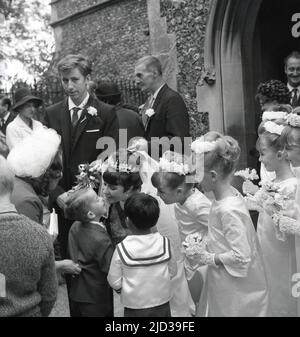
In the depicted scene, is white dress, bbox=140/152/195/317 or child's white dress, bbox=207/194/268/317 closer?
child's white dress, bbox=207/194/268/317

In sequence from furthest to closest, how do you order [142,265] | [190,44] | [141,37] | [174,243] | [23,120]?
[141,37], [190,44], [23,120], [174,243], [142,265]

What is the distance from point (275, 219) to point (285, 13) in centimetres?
673

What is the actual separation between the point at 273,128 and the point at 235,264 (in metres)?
0.94

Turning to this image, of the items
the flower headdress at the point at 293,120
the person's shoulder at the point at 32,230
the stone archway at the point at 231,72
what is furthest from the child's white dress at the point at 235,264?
the stone archway at the point at 231,72

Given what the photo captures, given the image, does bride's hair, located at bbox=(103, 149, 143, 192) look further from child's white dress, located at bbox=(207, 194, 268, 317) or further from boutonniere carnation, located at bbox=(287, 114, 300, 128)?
boutonniere carnation, located at bbox=(287, 114, 300, 128)

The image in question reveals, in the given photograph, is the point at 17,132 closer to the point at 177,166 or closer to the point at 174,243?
the point at 174,243

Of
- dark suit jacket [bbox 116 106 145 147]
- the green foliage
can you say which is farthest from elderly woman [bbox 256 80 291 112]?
the green foliage

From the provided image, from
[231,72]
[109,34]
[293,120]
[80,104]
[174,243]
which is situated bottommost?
[174,243]

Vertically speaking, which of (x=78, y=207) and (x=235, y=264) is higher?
(x=78, y=207)

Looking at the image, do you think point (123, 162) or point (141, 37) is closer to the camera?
point (123, 162)

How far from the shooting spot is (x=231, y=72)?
8094mm

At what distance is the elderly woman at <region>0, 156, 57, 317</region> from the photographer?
2.49 meters

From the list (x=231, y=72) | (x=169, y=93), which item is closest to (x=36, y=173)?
(x=169, y=93)

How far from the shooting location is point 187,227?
3756mm
